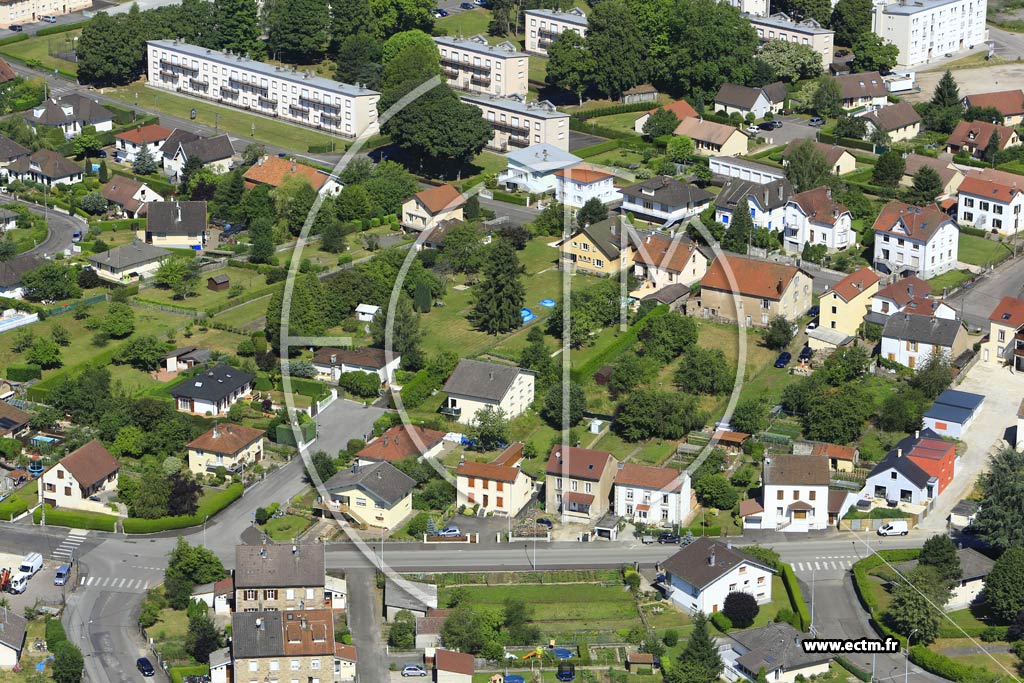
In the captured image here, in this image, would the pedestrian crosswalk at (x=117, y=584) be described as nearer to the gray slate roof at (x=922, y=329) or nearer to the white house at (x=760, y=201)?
the gray slate roof at (x=922, y=329)

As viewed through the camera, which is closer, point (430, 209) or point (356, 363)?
point (356, 363)

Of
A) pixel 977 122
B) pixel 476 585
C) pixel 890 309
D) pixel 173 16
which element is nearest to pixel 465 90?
pixel 173 16

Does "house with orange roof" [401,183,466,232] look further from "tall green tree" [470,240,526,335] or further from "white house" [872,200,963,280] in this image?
"white house" [872,200,963,280]

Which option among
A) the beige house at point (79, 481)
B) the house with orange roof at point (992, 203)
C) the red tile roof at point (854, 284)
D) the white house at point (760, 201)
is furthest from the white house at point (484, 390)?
the house with orange roof at point (992, 203)

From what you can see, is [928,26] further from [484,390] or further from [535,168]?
[484,390]

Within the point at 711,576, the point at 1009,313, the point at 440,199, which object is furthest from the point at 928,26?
the point at 711,576

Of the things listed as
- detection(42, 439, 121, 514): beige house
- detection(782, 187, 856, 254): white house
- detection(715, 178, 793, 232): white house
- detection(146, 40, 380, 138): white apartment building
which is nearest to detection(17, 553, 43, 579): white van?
detection(42, 439, 121, 514): beige house

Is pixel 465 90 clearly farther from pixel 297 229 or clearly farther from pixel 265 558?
pixel 265 558

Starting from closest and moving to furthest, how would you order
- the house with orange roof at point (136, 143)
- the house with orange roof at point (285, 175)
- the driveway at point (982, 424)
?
the driveway at point (982, 424), the house with orange roof at point (285, 175), the house with orange roof at point (136, 143)
